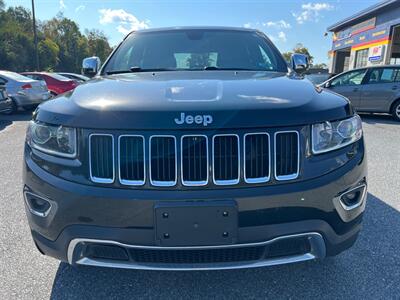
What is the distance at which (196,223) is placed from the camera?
1.77 metres

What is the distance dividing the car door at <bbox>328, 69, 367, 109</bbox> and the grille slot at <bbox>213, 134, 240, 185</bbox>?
29.7 ft

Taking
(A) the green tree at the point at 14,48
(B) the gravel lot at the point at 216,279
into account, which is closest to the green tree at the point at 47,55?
(A) the green tree at the point at 14,48

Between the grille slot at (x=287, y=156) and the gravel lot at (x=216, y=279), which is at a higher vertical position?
→ the grille slot at (x=287, y=156)

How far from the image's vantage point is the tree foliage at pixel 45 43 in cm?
4172

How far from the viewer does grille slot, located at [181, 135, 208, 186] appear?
1769 millimetres

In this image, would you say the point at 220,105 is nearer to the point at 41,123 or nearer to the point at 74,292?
the point at 41,123

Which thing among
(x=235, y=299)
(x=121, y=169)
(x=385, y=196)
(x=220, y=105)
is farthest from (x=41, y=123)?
(x=385, y=196)

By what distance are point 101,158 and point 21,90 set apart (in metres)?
10.3

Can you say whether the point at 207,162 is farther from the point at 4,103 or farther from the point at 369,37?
the point at 369,37

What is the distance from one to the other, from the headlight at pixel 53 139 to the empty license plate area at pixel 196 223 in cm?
56

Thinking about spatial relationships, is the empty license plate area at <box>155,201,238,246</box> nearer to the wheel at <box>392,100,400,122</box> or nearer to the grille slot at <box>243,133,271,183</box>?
the grille slot at <box>243,133,271,183</box>

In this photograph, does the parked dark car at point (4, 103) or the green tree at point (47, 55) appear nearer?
the parked dark car at point (4, 103)

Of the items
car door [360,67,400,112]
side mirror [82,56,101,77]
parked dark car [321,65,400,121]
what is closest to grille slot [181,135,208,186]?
side mirror [82,56,101,77]

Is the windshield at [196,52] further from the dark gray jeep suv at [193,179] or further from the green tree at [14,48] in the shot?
the green tree at [14,48]
